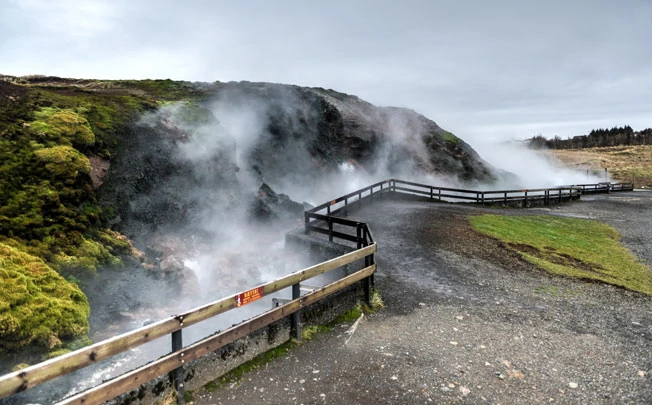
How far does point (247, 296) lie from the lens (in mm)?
5785

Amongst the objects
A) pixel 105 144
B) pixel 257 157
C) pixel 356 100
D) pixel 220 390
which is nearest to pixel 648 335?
pixel 220 390

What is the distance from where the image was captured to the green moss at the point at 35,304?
6.68 metres

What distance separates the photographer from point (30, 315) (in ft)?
23.0

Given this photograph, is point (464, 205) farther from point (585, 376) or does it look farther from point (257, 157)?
point (585, 376)

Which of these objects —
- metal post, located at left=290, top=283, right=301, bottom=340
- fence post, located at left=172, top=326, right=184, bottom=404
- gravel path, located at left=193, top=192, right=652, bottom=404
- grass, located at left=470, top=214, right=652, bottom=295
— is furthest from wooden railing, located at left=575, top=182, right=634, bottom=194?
fence post, located at left=172, top=326, right=184, bottom=404

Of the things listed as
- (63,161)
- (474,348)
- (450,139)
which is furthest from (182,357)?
(450,139)

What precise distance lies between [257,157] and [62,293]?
18.3m

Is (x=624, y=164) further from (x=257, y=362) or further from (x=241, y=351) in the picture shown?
(x=241, y=351)

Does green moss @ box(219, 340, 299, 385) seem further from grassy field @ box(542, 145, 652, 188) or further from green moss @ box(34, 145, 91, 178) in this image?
grassy field @ box(542, 145, 652, 188)

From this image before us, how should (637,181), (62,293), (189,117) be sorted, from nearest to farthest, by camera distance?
(62,293)
(189,117)
(637,181)

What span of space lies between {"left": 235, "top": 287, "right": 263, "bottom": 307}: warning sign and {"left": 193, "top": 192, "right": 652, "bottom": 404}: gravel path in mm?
1175

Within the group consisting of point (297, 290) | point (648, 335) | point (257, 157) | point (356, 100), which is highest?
point (356, 100)

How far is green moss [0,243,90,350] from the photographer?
21.9 feet

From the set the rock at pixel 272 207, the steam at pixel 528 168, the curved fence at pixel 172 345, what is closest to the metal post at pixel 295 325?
the curved fence at pixel 172 345
